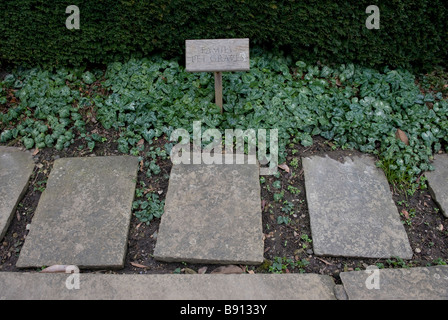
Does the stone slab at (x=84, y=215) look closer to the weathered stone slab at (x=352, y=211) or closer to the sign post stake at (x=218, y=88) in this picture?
the sign post stake at (x=218, y=88)

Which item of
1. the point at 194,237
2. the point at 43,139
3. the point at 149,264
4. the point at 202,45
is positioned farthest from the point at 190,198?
the point at 43,139

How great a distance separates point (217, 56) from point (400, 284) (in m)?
2.17

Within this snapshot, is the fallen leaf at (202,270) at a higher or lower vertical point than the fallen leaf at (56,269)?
lower

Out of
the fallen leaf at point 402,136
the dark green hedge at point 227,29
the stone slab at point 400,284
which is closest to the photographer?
the stone slab at point 400,284

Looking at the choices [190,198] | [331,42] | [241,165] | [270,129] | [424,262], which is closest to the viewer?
[424,262]

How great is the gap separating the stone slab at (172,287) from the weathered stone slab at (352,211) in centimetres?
34

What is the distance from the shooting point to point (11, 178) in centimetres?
331

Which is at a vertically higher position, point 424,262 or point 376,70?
point 376,70

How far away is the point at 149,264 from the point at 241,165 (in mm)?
1107

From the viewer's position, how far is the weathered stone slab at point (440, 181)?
3111mm

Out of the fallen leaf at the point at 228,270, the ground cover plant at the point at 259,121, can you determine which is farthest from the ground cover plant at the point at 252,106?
the fallen leaf at the point at 228,270

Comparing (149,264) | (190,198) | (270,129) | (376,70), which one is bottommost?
(149,264)

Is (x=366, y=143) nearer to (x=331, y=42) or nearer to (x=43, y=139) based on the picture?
(x=331, y=42)

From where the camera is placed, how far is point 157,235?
290 centimetres
